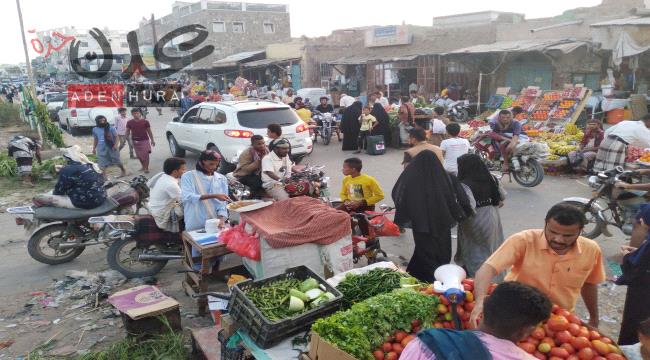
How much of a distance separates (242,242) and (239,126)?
20.6 feet

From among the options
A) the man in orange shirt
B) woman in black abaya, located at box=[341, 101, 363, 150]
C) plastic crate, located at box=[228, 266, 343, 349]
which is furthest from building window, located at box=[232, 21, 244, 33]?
the man in orange shirt

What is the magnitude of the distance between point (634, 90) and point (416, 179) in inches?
593

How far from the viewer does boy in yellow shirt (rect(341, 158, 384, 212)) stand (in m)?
5.86

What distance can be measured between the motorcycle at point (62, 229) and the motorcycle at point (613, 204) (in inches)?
247

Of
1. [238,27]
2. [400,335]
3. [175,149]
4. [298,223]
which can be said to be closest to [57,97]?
[175,149]

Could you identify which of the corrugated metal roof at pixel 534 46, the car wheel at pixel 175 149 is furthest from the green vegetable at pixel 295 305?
the corrugated metal roof at pixel 534 46

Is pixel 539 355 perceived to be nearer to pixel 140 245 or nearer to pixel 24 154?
pixel 140 245

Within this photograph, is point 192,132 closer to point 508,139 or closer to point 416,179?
point 508,139

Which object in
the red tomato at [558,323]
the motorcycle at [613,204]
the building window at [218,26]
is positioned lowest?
the motorcycle at [613,204]

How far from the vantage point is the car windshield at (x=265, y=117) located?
1015 cm

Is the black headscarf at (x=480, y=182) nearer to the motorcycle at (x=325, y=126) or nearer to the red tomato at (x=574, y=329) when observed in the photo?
the red tomato at (x=574, y=329)

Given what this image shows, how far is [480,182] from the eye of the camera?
448 centimetres

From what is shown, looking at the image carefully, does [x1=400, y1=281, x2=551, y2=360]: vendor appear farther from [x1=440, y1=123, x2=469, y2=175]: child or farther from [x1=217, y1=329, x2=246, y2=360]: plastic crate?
[x1=440, y1=123, x2=469, y2=175]: child

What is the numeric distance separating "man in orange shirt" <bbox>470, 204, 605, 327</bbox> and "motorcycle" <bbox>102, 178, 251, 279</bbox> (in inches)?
156
